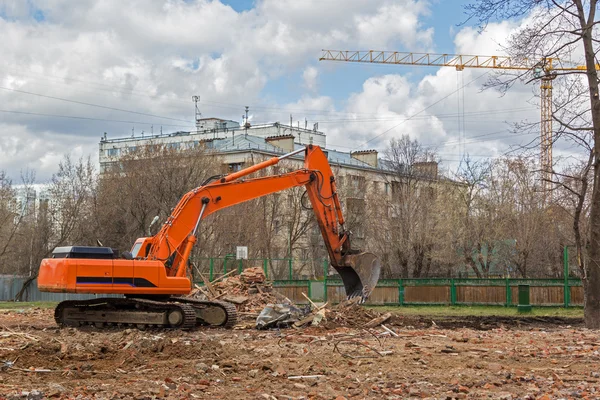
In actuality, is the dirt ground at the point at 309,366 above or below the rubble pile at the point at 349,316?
below

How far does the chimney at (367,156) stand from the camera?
2709 inches

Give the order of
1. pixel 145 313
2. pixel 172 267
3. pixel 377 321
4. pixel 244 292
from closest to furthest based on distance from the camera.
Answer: pixel 145 313, pixel 172 267, pixel 377 321, pixel 244 292

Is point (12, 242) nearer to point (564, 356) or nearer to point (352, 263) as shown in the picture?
point (352, 263)

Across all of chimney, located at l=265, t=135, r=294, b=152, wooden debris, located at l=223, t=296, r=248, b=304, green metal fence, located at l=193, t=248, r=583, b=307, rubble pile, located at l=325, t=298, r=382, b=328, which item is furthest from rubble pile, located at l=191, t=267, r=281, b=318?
chimney, located at l=265, t=135, r=294, b=152

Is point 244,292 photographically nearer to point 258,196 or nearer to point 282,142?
point 258,196

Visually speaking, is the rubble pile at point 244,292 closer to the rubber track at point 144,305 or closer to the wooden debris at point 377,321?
the rubber track at point 144,305

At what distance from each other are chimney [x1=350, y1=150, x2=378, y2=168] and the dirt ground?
52027 mm

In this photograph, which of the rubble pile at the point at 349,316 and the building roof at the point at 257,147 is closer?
the rubble pile at the point at 349,316

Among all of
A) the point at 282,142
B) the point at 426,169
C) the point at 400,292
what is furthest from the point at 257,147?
the point at 400,292

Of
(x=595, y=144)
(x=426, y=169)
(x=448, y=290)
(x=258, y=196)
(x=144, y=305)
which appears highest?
(x=426, y=169)

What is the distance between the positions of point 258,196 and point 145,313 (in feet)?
13.9

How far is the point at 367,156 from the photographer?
69875 mm

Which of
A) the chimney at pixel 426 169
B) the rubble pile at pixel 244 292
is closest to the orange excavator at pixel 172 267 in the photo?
the rubble pile at pixel 244 292

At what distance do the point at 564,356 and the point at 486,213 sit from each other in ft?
105
